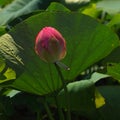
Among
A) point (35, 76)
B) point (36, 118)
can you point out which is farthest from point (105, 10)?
point (35, 76)

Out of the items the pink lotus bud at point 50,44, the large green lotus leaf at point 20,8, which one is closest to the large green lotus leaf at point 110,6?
the large green lotus leaf at point 20,8

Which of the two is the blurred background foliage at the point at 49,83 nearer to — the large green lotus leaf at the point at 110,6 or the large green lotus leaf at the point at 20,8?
the large green lotus leaf at the point at 20,8

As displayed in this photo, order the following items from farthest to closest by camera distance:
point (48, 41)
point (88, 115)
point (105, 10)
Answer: point (105, 10), point (88, 115), point (48, 41)

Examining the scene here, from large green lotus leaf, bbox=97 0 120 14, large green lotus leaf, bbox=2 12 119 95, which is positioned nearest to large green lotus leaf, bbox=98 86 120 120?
large green lotus leaf, bbox=2 12 119 95

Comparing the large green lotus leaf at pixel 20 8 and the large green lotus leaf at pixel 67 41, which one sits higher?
the large green lotus leaf at pixel 67 41

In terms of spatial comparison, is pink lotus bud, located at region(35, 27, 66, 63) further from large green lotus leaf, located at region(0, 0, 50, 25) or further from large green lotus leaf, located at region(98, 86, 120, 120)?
large green lotus leaf, located at region(0, 0, 50, 25)

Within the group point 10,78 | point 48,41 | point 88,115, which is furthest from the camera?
point 88,115

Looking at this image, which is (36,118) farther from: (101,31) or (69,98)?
(101,31)
